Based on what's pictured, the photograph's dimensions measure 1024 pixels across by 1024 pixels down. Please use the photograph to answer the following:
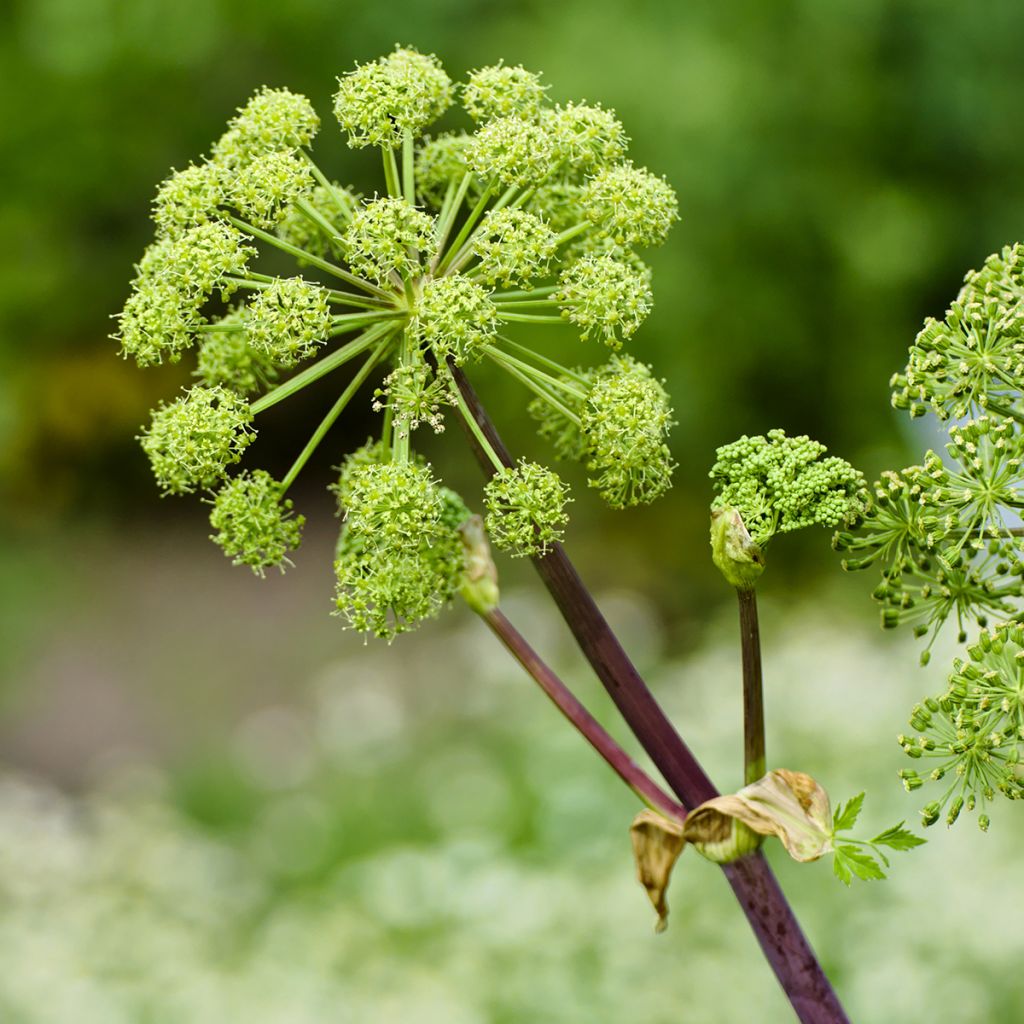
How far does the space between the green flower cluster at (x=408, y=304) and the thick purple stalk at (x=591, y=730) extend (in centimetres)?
9

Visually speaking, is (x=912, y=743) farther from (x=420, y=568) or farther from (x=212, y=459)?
(x=212, y=459)

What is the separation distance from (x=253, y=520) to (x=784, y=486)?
0.59 meters

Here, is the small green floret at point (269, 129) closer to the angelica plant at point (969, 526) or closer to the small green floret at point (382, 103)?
the small green floret at point (382, 103)

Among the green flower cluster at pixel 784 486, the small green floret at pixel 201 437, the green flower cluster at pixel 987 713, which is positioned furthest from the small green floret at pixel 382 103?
the green flower cluster at pixel 987 713

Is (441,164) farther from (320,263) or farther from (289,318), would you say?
(289,318)

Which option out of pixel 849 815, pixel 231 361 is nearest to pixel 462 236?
pixel 231 361

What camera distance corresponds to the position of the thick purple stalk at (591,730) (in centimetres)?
144

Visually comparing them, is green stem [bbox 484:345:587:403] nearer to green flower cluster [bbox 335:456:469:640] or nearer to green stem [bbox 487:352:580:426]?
green stem [bbox 487:352:580:426]

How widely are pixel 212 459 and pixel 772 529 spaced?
61 centimetres

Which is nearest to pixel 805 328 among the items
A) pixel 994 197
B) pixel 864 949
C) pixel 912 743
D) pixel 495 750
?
pixel 994 197

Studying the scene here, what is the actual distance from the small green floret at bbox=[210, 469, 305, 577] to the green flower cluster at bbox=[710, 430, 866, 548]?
484 mm

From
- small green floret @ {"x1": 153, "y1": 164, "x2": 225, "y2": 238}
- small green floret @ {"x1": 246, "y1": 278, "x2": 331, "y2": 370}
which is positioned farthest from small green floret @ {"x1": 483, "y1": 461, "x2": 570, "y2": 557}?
small green floret @ {"x1": 153, "y1": 164, "x2": 225, "y2": 238}

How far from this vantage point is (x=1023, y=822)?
18.4 ft

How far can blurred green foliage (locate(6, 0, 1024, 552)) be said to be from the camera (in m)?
8.00
